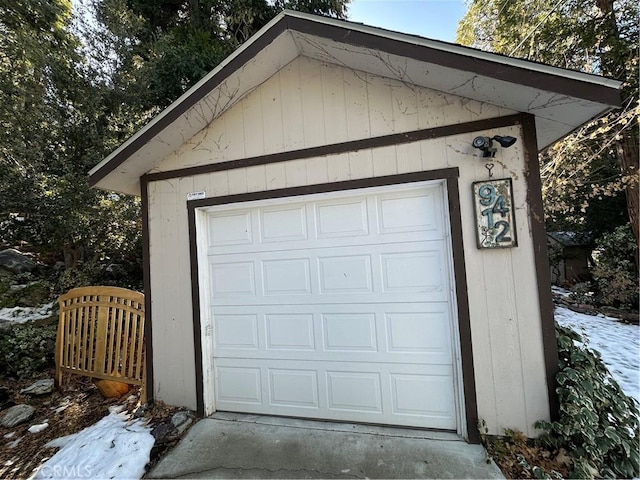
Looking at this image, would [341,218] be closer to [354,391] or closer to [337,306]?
[337,306]

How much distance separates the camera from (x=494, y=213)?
2.78 meters

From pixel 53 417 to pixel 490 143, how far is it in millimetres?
5717

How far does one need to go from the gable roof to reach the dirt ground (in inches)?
108

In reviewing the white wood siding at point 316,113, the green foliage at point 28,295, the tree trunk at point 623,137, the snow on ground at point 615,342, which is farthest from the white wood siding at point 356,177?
the tree trunk at point 623,137

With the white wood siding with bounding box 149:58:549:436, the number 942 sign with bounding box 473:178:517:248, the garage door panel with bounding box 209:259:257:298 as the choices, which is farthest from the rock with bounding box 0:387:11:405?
the number 942 sign with bounding box 473:178:517:248

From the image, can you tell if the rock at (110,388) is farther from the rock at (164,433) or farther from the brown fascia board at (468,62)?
the brown fascia board at (468,62)

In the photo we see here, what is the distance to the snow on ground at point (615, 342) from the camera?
4004 millimetres

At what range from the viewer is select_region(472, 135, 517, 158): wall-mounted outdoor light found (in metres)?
2.66

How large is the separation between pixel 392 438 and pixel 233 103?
12.4 feet

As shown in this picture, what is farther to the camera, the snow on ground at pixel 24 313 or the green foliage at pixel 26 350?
the snow on ground at pixel 24 313

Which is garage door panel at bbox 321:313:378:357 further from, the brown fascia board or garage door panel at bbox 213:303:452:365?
the brown fascia board

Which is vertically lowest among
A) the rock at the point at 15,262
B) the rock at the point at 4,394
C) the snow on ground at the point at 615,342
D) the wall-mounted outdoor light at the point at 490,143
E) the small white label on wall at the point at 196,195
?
the snow on ground at the point at 615,342

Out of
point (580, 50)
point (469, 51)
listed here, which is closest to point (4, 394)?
point (469, 51)

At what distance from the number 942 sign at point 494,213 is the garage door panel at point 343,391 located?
1.26 metres
